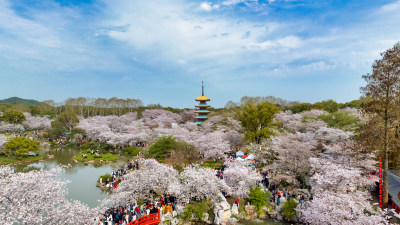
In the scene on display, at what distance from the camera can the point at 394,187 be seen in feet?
55.0

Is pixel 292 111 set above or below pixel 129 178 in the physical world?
above

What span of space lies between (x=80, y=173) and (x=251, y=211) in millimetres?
21059

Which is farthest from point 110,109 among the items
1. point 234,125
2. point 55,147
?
point 234,125

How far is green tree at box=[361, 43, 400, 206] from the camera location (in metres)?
14.3

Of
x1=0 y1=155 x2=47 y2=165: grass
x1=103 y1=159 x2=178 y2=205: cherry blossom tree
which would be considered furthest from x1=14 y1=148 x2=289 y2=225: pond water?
x1=103 y1=159 x2=178 y2=205: cherry blossom tree

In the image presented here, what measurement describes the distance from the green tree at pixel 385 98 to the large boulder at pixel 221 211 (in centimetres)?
1104

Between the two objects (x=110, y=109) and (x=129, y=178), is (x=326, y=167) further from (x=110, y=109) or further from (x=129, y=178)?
(x=110, y=109)

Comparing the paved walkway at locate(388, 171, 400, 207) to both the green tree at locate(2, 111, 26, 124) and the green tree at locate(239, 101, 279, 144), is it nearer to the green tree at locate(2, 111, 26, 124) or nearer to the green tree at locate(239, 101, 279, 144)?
the green tree at locate(239, 101, 279, 144)

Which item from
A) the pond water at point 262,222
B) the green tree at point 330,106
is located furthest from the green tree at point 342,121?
the green tree at point 330,106

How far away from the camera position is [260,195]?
15.8 m

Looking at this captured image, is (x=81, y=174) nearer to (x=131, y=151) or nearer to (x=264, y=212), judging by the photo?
(x=131, y=151)

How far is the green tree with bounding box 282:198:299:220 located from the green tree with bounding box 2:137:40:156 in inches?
Answer: 1331

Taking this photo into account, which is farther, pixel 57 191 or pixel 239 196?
pixel 239 196

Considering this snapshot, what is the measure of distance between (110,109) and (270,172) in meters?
72.3
